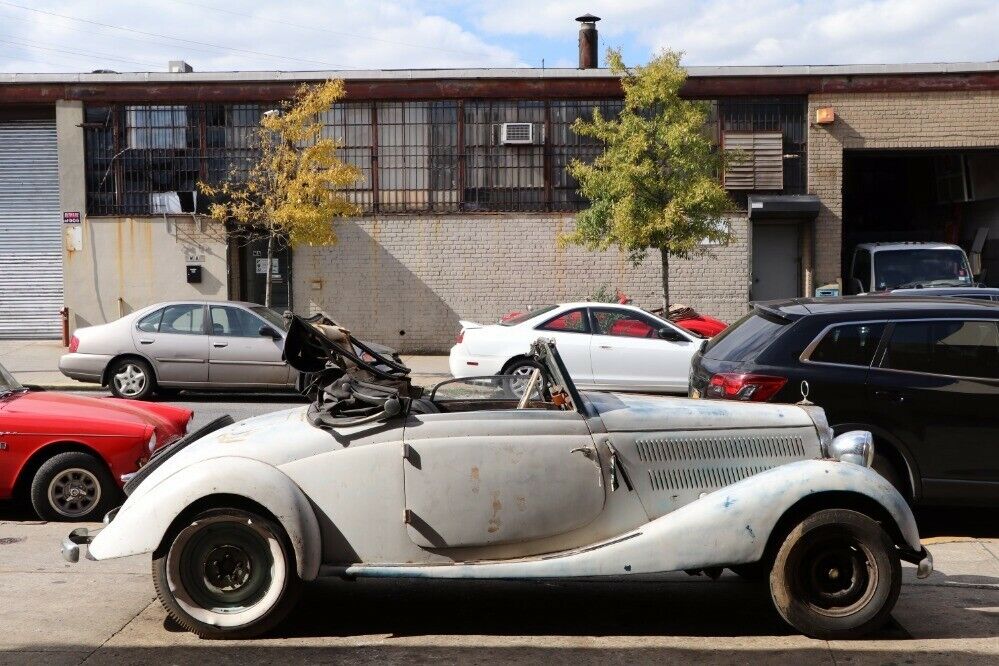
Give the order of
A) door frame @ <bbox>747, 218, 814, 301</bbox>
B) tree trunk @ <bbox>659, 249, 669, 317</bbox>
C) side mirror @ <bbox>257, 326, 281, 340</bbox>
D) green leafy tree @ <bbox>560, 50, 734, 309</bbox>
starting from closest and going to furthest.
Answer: side mirror @ <bbox>257, 326, 281, 340</bbox>
green leafy tree @ <bbox>560, 50, 734, 309</bbox>
tree trunk @ <bbox>659, 249, 669, 317</bbox>
door frame @ <bbox>747, 218, 814, 301</bbox>

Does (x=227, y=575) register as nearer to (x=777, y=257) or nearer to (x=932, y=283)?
(x=932, y=283)

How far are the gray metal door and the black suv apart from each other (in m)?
15.4

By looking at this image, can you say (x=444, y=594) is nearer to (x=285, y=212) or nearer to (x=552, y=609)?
(x=552, y=609)

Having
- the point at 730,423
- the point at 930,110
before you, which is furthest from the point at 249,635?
the point at 930,110

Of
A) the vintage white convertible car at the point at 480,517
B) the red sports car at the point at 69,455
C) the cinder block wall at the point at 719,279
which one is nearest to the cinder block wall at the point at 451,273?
the cinder block wall at the point at 719,279

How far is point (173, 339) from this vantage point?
50.7ft

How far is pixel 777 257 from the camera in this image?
23453 mm

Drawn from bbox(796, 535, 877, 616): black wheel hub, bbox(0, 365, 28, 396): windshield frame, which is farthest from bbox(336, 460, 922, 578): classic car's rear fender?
bbox(0, 365, 28, 396): windshield frame

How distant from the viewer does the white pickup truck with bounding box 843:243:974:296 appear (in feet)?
67.1

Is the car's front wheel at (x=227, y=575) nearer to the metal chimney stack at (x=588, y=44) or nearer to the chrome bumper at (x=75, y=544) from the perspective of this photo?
the chrome bumper at (x=75, y=544)

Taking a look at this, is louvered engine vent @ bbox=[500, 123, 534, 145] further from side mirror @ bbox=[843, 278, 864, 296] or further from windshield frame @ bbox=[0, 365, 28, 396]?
windshield frame @ bbox=[0, 365, 28, 396]

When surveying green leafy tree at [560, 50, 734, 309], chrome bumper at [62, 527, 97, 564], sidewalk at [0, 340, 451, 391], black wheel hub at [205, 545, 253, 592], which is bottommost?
sidewalk at [0, 340, 451, 391]

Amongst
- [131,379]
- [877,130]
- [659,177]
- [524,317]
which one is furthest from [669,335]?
[877,130]

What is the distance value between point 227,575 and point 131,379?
10692 millimetres
